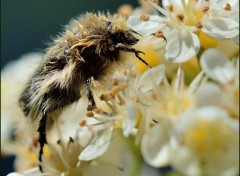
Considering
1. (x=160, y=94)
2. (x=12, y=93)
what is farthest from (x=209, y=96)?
(x=12, y=93)

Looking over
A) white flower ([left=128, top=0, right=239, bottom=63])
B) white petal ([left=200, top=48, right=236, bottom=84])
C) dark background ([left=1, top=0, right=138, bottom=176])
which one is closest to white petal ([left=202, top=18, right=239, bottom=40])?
white flower ([left=128, top=0, right=239, bottom=63])

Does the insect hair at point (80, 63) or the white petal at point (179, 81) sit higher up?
the insect hair at point (80, 63)

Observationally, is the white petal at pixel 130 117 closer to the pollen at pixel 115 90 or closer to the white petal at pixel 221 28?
the pollen at pixel 115 90

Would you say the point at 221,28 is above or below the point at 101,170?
above

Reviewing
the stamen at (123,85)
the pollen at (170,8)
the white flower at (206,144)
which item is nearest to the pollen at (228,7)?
the pollen at (170,8)

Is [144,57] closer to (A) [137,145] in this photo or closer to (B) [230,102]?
(A) [137,145]

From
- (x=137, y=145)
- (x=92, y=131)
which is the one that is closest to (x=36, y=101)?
(x=92, y=131)

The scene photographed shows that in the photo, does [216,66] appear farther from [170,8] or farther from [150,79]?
[170,8]
